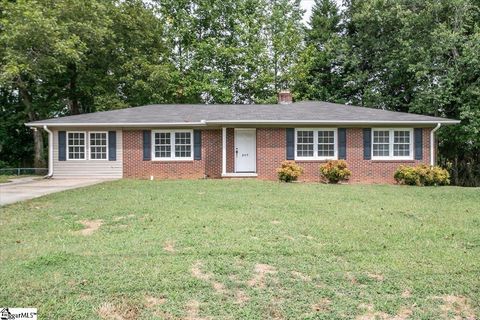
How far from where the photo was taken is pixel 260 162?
15.1 metres

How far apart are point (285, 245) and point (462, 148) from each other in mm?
20104

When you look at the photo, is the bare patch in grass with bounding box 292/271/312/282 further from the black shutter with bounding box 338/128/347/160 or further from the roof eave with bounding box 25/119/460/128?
the black shutter with bounding box 338/128/347/160

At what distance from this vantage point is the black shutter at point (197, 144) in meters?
15.7

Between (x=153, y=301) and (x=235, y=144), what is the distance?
12.4 metres

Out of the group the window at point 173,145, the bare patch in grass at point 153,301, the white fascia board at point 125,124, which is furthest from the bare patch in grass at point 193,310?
the window at point 173,145

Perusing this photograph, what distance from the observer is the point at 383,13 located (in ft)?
69.6

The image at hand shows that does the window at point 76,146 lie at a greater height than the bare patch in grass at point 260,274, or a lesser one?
greater

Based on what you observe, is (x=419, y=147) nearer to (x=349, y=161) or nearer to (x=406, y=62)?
(x=349, y=161)

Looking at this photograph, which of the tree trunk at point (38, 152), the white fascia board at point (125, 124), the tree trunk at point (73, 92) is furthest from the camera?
the tree trunk at point (73, 92)

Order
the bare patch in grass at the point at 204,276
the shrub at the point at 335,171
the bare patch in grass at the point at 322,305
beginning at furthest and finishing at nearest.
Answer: the shrub at the point at 335,171 → the bare patch in grass at the point at 204,276 → the bare patch in grass at the point at 322,305

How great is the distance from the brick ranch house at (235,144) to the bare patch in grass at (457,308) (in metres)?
11.6

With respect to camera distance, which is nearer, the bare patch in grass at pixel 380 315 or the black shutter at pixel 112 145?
the bare patch in grass at pixel 380 315

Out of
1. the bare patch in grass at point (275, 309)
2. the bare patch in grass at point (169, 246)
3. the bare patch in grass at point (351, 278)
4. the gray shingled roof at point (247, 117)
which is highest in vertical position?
the gray shingled roof at point (247, 117)

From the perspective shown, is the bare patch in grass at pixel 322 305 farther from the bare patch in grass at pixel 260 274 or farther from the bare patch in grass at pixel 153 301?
the bare patch in grass at pixel 153 301
